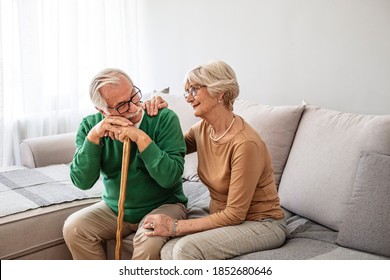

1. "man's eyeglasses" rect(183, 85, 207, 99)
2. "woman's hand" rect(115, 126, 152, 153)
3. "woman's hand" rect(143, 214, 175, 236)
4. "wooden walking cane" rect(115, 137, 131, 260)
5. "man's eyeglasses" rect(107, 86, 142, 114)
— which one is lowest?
"woman's hand" rect(143, 214, 175, 236)

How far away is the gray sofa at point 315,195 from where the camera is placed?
5.66ft

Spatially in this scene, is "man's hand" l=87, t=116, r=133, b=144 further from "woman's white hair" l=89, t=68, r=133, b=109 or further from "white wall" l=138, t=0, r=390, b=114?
"white wall" l=138, t=0, r=390, b=114

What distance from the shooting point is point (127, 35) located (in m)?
3.41

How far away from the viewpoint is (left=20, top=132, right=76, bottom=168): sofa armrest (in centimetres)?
266

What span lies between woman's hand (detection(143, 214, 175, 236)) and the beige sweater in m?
0.15

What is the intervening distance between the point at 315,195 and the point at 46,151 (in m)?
1.44

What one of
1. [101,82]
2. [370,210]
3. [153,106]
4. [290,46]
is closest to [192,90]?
[153,106]

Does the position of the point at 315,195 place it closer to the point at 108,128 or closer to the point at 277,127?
the point at 277,127

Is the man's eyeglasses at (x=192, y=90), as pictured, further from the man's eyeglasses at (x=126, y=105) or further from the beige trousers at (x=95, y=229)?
the beige trousers at (x=95, y=229)

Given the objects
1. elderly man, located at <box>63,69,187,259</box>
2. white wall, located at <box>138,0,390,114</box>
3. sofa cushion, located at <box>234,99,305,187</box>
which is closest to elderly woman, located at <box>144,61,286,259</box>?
elderly man, located at <box>63,69,187,259</box>

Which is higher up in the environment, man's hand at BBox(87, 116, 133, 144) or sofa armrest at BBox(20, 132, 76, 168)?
man's hand at BBox(87, 116, 133, 144)

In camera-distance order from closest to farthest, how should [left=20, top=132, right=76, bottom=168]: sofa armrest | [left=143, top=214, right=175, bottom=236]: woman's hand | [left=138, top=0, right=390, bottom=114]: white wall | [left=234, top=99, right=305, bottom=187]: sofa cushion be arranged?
[left=143, top=214, right=175, bottom=236]: woman's hand < [left=234, top=99, right=305, bottom=187]: sofa cushion < [left=138, top=0, right=390, bottom=114]: white wall < [left=20, top=132, right=76, bottom=168]: sofa armrest

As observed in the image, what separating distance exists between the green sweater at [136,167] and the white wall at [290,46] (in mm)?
943
